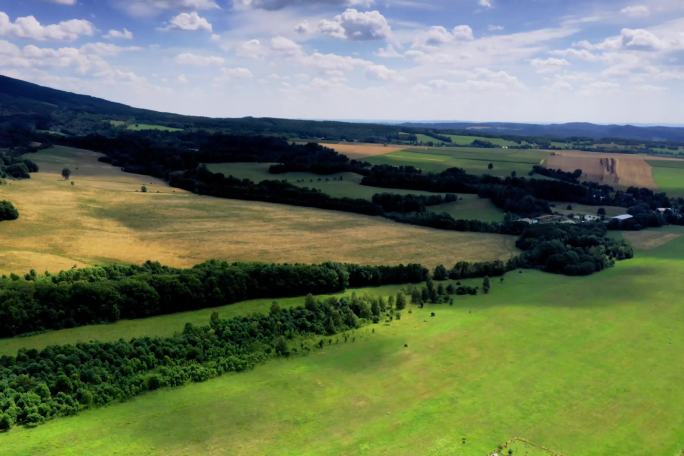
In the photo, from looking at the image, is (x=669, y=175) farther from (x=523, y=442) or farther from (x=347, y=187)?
(x=523, y=442)

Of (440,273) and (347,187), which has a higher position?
(347,187)

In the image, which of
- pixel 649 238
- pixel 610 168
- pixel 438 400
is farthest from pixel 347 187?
pixel 438 400

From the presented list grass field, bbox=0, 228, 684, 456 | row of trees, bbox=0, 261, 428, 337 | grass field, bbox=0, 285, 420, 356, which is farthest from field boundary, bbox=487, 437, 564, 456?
row of trees, bbox=0, 261, 428, 337

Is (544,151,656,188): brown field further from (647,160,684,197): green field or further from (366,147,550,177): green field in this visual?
(366,147,550,177): green field

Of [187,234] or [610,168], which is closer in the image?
[187,234]

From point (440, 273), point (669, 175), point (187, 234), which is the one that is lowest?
point (440, 273)
